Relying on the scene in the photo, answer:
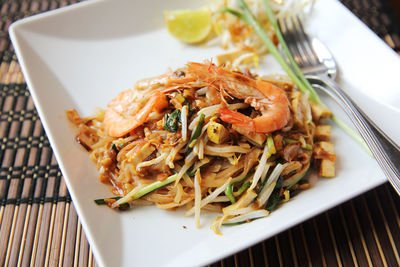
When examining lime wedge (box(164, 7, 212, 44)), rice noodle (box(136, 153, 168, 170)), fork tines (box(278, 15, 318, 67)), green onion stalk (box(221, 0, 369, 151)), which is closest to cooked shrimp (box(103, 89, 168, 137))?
rice noodle (box(136, 153, 168, 170))

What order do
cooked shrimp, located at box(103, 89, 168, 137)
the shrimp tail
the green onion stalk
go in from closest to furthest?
the shrimp tail
cooked shrimp, located at box(103, 89, 168, 137)
the green onion stalk

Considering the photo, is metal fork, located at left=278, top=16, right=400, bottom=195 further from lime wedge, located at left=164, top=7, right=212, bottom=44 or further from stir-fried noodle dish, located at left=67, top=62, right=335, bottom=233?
lime wedge, located at left=164, top=7, right=212, bottom=44

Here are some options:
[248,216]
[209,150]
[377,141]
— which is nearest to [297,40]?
[377,141]

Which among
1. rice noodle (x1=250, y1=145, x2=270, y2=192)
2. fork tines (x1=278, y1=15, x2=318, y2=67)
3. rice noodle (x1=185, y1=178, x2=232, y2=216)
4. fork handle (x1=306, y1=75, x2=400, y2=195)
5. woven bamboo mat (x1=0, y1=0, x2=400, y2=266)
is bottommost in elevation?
woven bamboo mat (x1=0, y1=0, x2=400, y2=266)

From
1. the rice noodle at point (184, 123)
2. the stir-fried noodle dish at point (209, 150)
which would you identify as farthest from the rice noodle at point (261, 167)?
the rice noodle at point (184, 123)

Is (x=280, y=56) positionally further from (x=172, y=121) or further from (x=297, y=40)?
(x=172, y=121)

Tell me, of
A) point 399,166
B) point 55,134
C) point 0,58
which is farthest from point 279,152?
point 0,58
